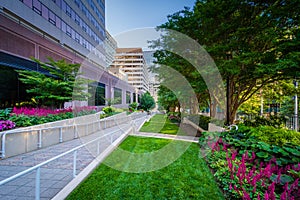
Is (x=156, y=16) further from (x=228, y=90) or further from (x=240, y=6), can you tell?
(x=228, y=90)

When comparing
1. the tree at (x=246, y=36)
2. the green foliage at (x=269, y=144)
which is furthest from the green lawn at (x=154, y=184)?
the tree at (x=246, y=36)

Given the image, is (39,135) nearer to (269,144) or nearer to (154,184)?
(154,184)

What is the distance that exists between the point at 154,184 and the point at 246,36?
25.8ft

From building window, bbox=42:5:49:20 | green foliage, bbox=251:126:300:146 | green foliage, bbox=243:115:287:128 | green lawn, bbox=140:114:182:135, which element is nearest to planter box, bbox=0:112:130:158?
green lawn, bbox=140:114:182:135

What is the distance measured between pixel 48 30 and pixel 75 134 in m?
14.0

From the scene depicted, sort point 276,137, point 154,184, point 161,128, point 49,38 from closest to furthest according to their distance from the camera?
point 154,184 < point 276,137 < point 161,128 < point 49,38

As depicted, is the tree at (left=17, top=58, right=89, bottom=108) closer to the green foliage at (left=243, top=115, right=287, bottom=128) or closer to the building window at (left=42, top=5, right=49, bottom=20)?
the building window at (left=42, top=5, right=49, bottom=20)

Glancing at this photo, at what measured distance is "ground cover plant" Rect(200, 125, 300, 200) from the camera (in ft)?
9.46

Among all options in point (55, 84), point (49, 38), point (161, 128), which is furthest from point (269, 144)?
point (49, 38)

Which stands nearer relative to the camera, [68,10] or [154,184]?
[154,184]

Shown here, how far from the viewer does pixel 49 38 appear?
17156mm

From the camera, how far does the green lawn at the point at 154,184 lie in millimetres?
3398

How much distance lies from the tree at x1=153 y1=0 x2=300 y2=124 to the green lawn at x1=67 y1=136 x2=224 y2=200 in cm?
478

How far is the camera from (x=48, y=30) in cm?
1675
